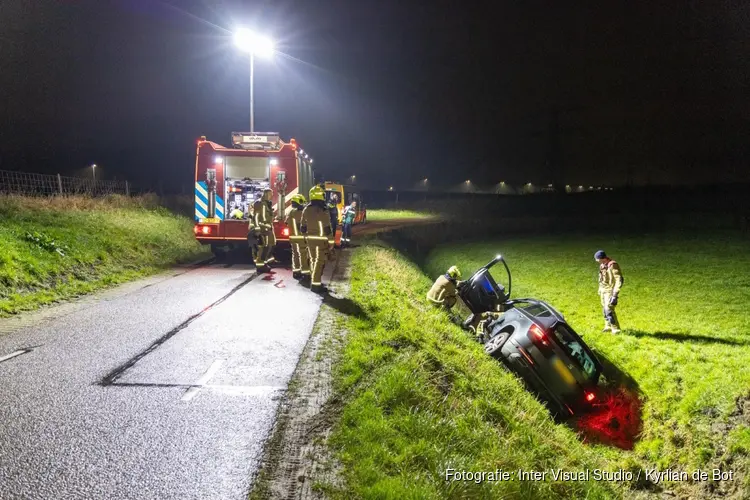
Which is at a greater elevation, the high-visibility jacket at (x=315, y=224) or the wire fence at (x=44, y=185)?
the wire fence at (x=44, y=185)

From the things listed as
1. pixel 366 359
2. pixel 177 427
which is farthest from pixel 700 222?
pixel 177 427

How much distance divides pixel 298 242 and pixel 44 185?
1160cm

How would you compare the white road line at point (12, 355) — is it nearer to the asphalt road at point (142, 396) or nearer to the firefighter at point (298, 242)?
the asphalt road at point (142, 396)

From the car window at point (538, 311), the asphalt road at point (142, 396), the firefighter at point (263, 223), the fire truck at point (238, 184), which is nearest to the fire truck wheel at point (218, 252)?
the fire truck at point (238, 184)

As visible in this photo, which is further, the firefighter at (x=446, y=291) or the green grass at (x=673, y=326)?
the firefighter at (x=446, y=291)

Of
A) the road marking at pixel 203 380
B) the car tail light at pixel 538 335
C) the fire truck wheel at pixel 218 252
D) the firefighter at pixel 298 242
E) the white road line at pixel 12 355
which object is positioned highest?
the firefighter at pixel 298 242

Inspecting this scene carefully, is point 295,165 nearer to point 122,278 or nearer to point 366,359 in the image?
point 122,278

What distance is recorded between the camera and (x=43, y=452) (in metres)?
3.01

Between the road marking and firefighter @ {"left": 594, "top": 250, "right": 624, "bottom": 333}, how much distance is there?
25.6ft

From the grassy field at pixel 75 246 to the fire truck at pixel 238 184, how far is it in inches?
68.1

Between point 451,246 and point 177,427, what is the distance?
22.9 m

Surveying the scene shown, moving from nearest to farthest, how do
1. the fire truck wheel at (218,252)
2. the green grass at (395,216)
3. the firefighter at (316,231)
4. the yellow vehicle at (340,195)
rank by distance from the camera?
1. the firefighter at (316,231)
2. the fire truck wheel at (218,252)
3. the yellow vehicle at (340,195)
4. the green grass at (395,216)

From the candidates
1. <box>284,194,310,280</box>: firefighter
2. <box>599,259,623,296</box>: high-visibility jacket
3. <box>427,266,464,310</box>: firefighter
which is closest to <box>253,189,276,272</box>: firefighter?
<box>284,194,310,280</box>: firefighter

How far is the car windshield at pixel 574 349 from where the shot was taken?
23.9 ft
